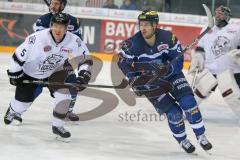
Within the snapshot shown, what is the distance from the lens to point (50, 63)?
483 centimetres

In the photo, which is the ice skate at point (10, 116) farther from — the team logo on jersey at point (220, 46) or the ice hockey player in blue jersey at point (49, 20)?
the team logo on jersey at point (220, 46)

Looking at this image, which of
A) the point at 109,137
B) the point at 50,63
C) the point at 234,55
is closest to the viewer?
the point at 50,63

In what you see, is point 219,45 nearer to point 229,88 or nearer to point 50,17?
point 229,88

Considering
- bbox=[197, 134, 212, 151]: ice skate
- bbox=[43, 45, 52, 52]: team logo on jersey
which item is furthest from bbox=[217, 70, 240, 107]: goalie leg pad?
bbox=[43, 45, 52, 52]: team logo on jersey

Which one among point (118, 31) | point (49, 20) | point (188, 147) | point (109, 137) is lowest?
point (118, 31)

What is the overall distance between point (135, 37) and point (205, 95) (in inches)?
63.3

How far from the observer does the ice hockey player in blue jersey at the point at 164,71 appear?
14.4ft

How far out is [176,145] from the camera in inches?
191

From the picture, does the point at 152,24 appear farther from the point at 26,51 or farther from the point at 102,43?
the point at 102,43

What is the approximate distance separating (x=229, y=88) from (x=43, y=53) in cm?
194

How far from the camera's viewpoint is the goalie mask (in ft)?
19.1

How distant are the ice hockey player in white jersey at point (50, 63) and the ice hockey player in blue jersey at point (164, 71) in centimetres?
42

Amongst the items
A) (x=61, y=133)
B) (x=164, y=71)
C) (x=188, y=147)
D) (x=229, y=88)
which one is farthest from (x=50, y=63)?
(x=229, y=88)

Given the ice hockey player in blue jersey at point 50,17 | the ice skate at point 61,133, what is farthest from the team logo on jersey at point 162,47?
the ice hockey player in blue jersey at point 50,17
